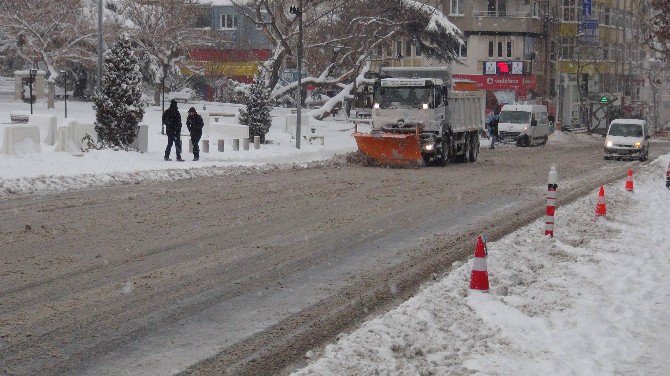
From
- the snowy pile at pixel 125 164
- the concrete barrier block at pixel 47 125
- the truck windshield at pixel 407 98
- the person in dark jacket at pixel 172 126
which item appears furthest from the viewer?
the truck windshield at pixel 407 98

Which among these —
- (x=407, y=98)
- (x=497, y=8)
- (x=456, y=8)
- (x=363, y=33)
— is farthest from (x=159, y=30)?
(x=407, y=98)

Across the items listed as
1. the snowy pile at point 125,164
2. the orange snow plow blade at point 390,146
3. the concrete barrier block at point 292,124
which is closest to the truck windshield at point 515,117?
the concrete barrier block at point 292,124

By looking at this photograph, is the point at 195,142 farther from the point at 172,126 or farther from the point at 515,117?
the point at 515,117

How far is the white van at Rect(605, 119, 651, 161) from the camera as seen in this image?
138ft

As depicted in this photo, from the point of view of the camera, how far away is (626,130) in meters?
43.1

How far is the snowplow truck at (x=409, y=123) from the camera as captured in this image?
31516 mm

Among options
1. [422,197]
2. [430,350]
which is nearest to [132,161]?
[422,197]

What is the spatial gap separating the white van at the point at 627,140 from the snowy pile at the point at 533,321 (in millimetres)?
27510

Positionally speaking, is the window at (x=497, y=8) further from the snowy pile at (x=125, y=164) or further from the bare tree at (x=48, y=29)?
the snowy pile at (x=125, y=164)

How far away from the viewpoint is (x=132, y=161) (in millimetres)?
27672

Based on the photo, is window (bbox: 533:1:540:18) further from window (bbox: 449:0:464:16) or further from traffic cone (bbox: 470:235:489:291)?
traffic cone (bbox: 470:235:489:291)

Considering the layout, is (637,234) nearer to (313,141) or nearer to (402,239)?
(402,239)

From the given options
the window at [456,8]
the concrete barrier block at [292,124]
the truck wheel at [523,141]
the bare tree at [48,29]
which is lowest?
the truck wheel at [523,141]

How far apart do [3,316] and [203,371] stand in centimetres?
246
